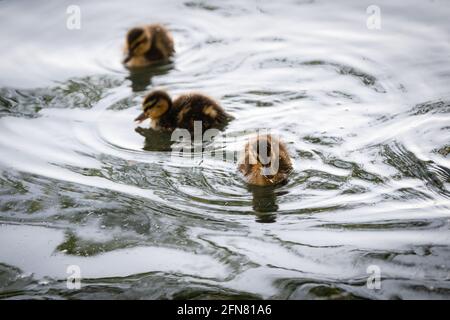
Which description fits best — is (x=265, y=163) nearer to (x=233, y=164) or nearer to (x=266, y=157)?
(x=266, y=157)

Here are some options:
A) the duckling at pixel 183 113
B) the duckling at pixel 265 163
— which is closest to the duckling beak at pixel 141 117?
the duckling at pixel 183 113

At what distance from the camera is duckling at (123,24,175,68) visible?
5.78m

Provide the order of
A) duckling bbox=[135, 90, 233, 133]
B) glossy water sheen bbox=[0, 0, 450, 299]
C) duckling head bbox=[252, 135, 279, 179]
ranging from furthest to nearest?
duckling bbox=[135, 90, 233, 133], duckling head bbox=[252, 135, 279, 179], glossy water sheen bbox=[0, 0, 450, 299]

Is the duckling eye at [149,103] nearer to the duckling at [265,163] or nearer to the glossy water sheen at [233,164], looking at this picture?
the glossy water sheen at [233,164]

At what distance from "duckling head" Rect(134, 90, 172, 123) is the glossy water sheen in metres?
0.15

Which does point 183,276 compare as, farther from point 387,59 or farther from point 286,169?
point 387,59

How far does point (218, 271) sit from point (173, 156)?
131 centimetres

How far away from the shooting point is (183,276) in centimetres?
314

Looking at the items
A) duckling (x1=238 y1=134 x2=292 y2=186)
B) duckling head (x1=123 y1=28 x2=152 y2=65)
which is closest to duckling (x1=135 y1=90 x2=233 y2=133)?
duckling (x1=238 y1=134 x2=292 y2=186)

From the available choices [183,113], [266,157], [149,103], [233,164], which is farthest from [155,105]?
[266,157]

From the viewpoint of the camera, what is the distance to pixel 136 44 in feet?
18.8

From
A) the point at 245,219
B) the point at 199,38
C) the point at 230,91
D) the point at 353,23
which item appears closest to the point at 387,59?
the point at 353,23

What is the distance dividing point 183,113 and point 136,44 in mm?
1230

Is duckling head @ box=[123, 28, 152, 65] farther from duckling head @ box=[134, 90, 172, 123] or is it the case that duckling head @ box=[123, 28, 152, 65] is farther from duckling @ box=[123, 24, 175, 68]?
duckling head @ box=[134, 90, 172, 123]
